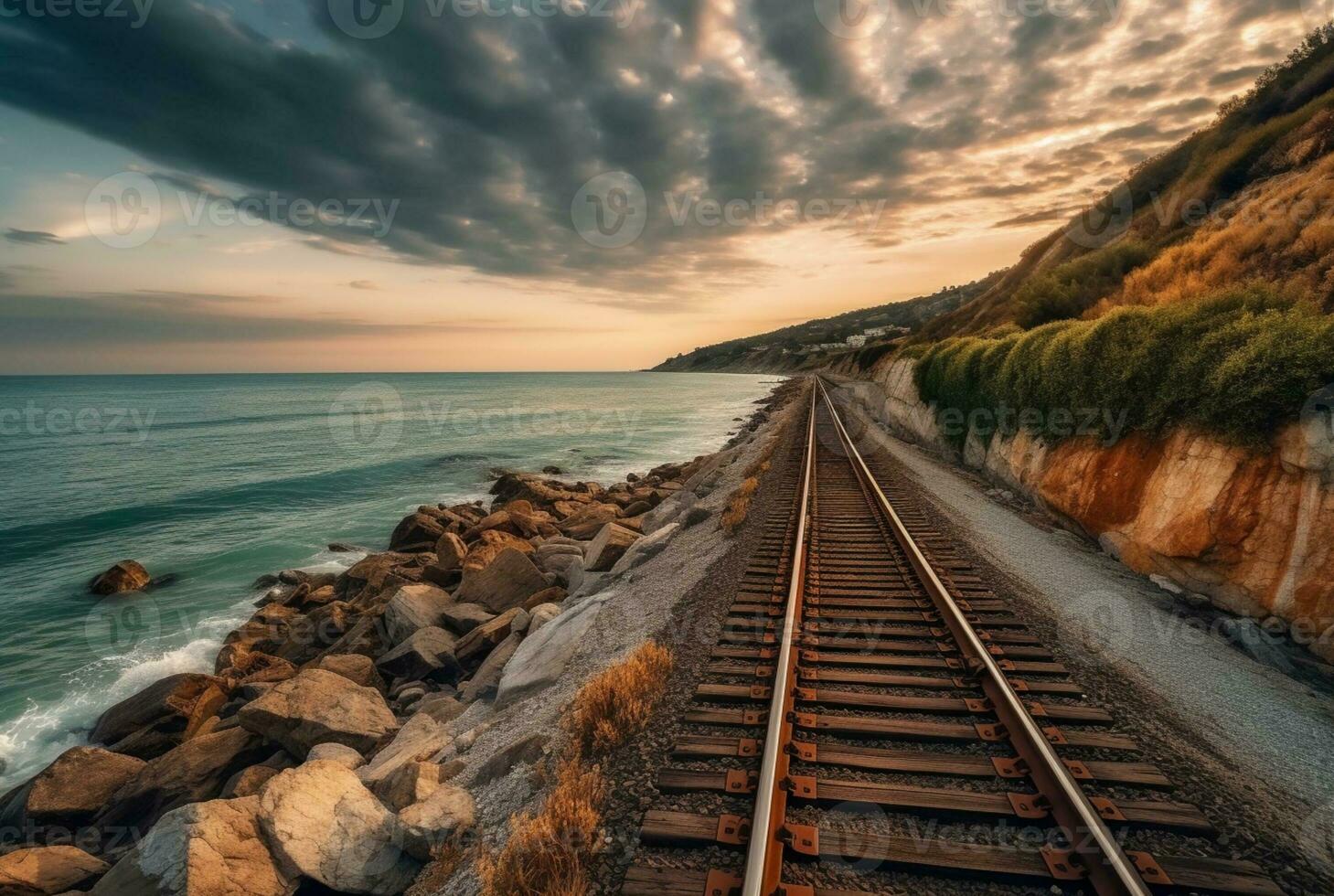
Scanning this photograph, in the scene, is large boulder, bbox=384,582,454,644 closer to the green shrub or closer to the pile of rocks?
the pile of rocks

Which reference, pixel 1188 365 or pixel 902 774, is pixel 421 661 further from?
pixel 1188 365

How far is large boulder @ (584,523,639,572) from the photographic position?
503 inches

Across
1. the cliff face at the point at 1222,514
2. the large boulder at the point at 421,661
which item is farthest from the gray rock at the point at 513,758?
the cliff face at the point at 1222,514

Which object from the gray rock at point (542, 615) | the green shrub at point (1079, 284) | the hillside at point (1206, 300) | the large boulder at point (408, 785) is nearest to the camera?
the large boulder at point (408, 785)

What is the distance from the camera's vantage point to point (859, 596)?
7.88 metres

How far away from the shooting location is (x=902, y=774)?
14.0 feet

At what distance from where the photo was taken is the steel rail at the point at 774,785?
3.20 meters

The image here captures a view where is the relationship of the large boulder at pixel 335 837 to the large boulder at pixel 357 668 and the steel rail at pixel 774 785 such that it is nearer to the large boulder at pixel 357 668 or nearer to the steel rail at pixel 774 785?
the steel rail at pixel 774 785

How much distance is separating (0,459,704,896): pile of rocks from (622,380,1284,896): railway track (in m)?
2.14

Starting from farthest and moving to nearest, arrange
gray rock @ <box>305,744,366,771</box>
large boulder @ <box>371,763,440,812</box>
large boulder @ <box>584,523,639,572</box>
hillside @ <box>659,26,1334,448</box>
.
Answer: large boulder @ <box>584,523,639,572</box> < hillside @ <box>659,26,1334,448</box> < gray rock @ <box>305,744,366,771</box> < large boulder @ <box>371,763,440,812</box>

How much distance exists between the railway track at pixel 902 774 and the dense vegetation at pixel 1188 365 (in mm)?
4635

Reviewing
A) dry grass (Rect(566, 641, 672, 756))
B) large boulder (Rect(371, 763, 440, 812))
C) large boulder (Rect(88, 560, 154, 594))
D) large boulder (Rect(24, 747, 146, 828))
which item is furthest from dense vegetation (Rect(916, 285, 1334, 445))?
large boulder (Rect(88, 560, 154, 594))

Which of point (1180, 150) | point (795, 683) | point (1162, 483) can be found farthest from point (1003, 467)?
point (1180, 150)

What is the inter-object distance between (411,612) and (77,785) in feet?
16.7
